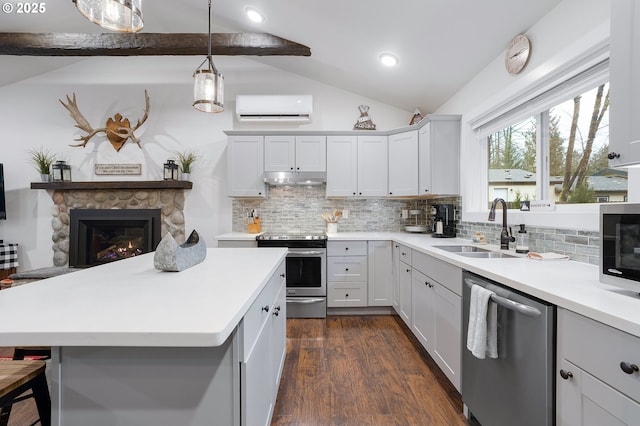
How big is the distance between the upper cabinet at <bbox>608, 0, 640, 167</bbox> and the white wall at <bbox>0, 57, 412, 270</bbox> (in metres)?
2.97

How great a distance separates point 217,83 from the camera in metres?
1.75

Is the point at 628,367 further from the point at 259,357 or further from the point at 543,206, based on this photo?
the point at 543,206

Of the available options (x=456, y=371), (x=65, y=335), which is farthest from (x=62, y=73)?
(x=456, y=371)

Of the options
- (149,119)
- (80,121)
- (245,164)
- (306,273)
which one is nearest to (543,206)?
(306,273)

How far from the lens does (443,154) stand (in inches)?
118

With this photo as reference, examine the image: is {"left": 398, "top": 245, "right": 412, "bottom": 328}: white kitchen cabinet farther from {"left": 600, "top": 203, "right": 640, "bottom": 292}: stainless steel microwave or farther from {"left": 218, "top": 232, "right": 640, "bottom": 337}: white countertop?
{"left": 600, "top": 203, "right": 640, "bottom": 292}: stainless steel microwave

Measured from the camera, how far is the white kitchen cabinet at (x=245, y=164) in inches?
139

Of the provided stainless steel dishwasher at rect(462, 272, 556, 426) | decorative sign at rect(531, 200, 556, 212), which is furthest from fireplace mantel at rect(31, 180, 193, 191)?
decorative sign at rect(531, 200, 556, 212)

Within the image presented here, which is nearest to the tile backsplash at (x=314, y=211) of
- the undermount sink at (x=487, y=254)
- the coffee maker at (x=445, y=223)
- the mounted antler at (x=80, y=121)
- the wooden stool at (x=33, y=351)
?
the coffee maker at (x=445, y=223)

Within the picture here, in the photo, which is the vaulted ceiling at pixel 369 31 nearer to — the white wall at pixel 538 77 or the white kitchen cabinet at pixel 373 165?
the white wall at pixel 538 77

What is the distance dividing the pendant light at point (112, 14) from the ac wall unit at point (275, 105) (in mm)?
2515

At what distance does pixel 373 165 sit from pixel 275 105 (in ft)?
5.06

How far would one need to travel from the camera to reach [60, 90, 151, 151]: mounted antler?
3715mm

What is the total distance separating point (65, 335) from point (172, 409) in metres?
0.38
